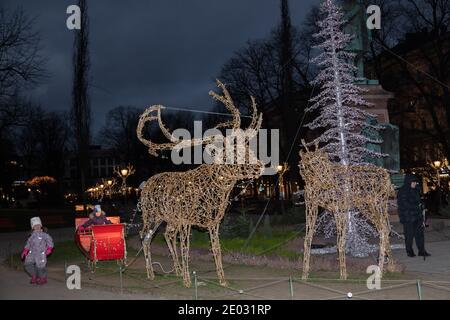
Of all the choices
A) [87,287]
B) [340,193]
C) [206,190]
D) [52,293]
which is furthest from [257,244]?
[52,293]

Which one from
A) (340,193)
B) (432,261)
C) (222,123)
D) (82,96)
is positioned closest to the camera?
(340,193)

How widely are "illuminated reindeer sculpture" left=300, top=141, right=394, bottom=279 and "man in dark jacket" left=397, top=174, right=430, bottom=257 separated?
8.61ft

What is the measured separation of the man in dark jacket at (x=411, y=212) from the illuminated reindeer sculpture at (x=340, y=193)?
8.61 ft

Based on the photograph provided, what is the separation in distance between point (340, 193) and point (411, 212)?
3.17 metres

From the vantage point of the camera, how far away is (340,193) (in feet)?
33.7

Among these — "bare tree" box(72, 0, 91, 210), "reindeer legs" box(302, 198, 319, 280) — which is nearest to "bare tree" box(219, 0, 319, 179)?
"bare tree" box(72, 0, 91, 210)

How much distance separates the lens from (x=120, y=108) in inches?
2904

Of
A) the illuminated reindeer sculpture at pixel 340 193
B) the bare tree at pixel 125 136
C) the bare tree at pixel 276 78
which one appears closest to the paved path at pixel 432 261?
the illuminated reindeer sculpture at pixel 340 193

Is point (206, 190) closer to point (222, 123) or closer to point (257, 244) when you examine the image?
point (222, 123)

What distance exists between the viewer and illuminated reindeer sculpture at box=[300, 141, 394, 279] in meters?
9.97

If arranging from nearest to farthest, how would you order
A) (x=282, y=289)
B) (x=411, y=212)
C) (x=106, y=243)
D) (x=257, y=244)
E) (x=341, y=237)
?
(x=282, y=289)
(x=341, y=237)
(x=106, y=243)
(x=411, y=212)
(x=257, y=244)

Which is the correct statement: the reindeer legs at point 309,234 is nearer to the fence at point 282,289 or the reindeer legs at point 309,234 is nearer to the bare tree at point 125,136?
the fence at point 282,289

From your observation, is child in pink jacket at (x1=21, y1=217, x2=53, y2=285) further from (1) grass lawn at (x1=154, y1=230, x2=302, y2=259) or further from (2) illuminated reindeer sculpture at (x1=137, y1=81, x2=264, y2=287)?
(1) grass lawn at (x1=154, y1=230, x2=302, y2=259)

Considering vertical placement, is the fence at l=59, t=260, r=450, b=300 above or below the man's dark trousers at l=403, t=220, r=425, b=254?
below
